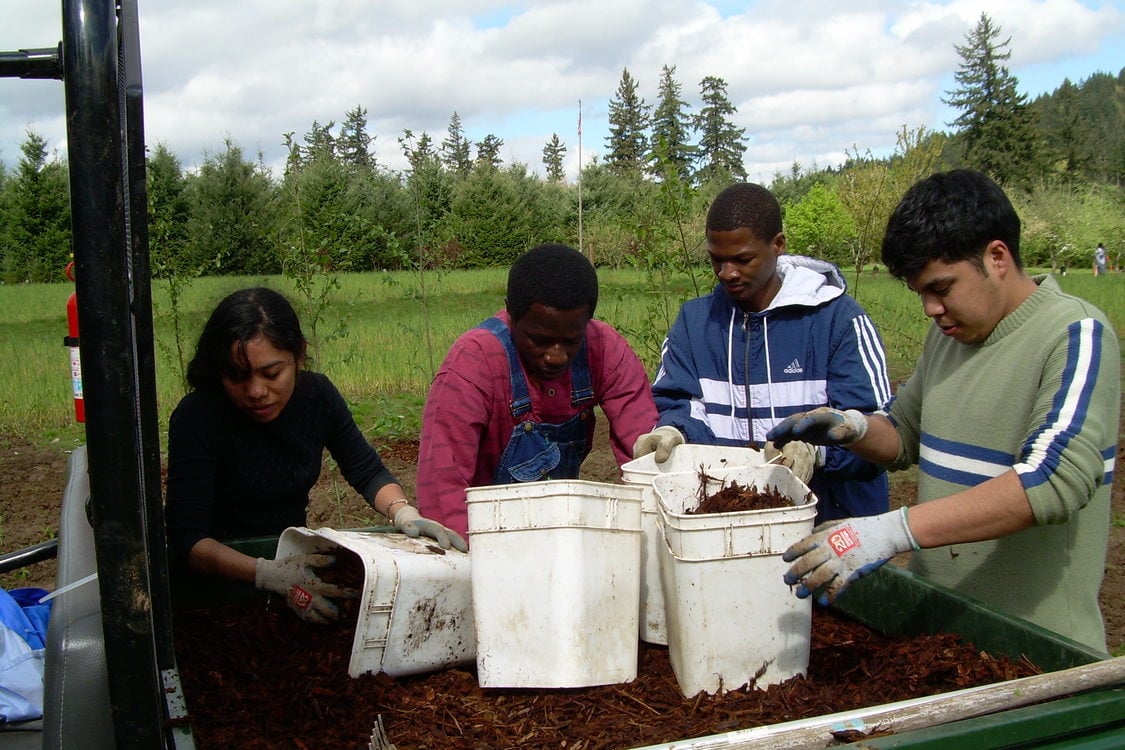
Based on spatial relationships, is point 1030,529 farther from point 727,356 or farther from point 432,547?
point 432,547

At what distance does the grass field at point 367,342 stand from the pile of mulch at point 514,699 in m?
2.19

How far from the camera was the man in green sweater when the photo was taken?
62.3 inches

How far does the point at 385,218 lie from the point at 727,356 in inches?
894

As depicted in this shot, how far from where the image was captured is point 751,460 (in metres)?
2.11

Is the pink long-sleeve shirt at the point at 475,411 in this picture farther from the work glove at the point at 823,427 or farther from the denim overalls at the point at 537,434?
the work glove at the point at 823,427

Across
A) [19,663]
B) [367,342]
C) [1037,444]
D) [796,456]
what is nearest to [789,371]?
[796,456]

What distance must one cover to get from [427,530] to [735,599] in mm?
778

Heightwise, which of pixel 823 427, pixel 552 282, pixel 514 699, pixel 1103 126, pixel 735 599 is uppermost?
pixel 1103 126

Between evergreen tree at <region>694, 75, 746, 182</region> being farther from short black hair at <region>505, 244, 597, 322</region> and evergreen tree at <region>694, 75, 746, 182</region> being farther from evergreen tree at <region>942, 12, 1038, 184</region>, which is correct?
short black hair at <region>505, 244, 597, 322</region>

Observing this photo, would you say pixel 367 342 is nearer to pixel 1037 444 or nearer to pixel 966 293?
pixel 966 293

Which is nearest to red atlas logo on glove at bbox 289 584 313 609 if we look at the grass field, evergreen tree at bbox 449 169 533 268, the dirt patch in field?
the grass field

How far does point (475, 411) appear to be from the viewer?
89.4 inches

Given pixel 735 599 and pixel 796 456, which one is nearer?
pixel 735 599

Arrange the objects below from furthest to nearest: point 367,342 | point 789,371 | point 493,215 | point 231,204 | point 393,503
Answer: point 493,215 → point 231,204 → point 367,342 → point 789,371 → point 393,503
